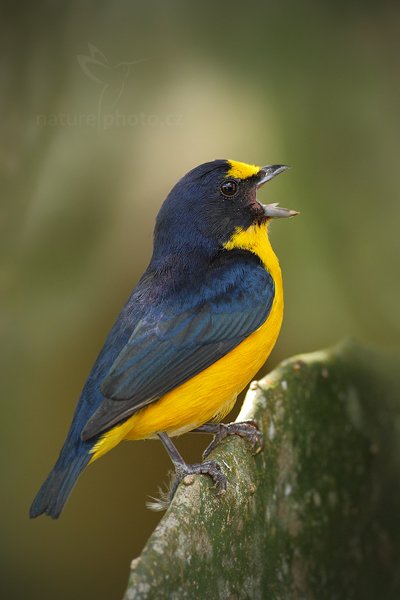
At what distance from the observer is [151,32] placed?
5934 millimetres

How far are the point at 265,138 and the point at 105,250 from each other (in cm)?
120

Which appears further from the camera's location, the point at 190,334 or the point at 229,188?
the point at 229,188

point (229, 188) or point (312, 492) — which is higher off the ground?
point (229, 188)

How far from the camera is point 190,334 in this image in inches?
122

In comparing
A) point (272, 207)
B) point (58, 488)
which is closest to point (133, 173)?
point (272, 207)

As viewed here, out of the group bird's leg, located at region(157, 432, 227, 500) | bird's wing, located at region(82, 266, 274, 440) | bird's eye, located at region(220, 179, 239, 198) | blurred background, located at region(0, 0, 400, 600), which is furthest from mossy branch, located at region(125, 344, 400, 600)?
blurred background, located at region(0, 0, 400, 600)

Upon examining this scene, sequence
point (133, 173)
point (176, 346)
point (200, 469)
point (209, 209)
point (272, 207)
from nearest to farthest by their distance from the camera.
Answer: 1. point (200, 469)
2. point (176, 346)
3. point (209, 209)
4. point (272, 207)
5. point (133, 173)

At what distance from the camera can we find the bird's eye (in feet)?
11.2

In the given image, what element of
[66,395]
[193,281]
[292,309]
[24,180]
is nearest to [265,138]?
[292,309]

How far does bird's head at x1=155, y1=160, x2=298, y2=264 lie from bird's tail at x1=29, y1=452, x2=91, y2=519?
90 centimetres

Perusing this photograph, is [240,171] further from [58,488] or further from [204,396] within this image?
[58,488]

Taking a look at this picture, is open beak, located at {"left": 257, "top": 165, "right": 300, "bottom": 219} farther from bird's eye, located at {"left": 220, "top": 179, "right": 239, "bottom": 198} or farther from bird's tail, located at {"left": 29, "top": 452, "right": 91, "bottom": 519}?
bird's tail, located at {"left": 29, "top": 452, "right": 91, "bottom": 519}

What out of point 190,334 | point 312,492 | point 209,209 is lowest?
point 312,492

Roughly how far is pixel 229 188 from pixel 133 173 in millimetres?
2284
